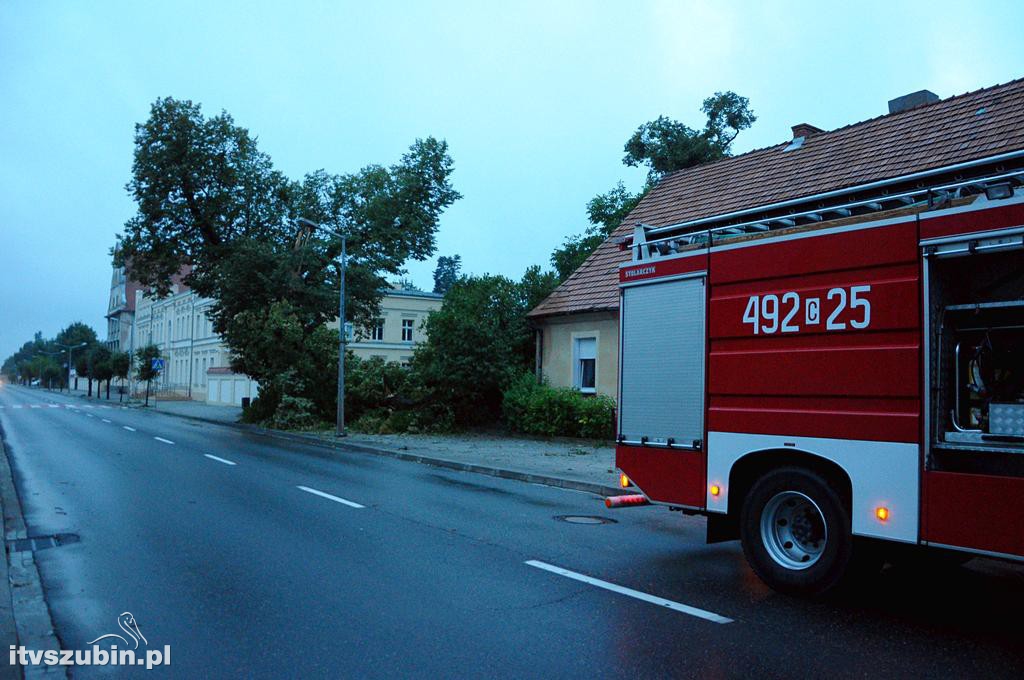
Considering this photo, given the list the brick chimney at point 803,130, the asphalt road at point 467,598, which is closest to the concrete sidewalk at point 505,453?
the asphalt road at point 467,598

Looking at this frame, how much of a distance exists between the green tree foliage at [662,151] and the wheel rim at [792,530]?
1106 inches

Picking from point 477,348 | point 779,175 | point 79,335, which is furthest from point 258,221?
point 79,335

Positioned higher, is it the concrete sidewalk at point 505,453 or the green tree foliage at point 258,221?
the green tree foliage at point 258,221

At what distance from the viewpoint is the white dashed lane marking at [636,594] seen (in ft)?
18.0

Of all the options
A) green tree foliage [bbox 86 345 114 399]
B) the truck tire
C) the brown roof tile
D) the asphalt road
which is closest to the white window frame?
the brown roof tile

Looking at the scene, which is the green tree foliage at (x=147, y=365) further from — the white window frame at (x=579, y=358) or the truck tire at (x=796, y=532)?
the truck tire at (x=796, y=532)

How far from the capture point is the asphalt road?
4.63m

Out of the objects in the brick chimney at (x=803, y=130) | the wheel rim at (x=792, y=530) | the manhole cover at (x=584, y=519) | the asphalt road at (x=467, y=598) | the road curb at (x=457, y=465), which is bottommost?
the road curb at (x=457, y=465)

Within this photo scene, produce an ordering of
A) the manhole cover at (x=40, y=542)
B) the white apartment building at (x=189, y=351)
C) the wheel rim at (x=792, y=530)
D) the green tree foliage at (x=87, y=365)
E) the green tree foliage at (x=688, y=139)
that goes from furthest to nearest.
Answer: the green tree foliage at (x=87, y=365) < the white apartment building at (x=189, y=351) < the green tree foliage at (x=688, y=139) < the manhole cover at (x=40, y=542) < the wheel rim at (x=792, y=530)

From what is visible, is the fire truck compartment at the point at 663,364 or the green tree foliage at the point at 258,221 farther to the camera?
the green tree foliage at the point at 258,221

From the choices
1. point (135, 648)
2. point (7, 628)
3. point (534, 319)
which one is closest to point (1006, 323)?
point (135, 648)

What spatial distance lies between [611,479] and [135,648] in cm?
934

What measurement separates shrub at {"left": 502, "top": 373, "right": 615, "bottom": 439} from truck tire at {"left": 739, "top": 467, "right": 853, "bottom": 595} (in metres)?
14.0

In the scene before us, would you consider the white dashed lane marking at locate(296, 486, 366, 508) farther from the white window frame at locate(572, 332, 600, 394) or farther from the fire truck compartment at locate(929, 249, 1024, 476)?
the white window frame at locate(572, 332, 600, 394)
